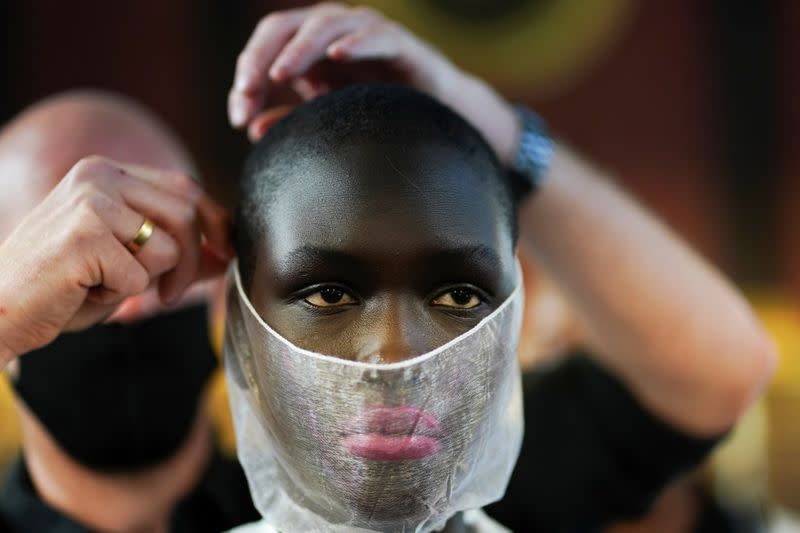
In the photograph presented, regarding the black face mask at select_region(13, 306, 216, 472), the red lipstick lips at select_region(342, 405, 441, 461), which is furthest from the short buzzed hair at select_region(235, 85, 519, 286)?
the black face mask at select_region(13, 306, 216, 472)

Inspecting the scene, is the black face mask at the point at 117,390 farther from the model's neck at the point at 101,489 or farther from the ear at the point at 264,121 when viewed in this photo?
the ear at the point at 264,121

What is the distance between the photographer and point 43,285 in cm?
117

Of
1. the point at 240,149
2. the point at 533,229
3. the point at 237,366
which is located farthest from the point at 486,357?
the point at 240,149

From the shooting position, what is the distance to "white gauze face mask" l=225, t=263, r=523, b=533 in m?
1.13

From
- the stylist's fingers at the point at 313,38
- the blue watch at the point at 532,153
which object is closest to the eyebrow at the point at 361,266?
the stylist's fingers at the point at 313,38

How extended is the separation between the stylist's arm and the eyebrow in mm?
170

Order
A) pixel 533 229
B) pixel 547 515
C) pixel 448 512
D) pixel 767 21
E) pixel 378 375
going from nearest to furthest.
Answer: pixel 378 375 → pixel 448 512 → pixel 533 229 → pixel 547 515 → pixel 767 21

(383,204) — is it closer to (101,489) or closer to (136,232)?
(136,232)

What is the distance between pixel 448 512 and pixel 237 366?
1.06 feet

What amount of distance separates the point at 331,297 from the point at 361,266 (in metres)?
0.05

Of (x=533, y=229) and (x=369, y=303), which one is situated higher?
(x=369, y=303)

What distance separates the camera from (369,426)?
1.13 meters

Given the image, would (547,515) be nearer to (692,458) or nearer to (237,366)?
(692,458)

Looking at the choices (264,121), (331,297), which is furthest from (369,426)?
(264,121)
